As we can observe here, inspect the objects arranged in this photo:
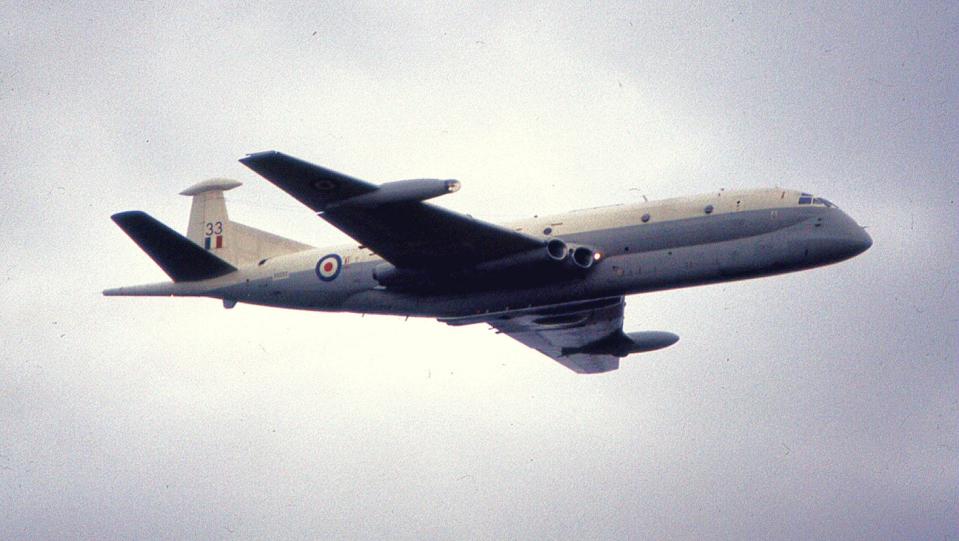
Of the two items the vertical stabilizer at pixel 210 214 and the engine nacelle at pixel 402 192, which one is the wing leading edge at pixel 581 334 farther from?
the vertical stabilizer at pixel 210 214

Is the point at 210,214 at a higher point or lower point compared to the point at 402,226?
→ higher

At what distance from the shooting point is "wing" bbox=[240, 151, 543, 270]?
3728 centimetres

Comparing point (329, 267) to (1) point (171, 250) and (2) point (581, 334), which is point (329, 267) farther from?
(2) point (581, 334)

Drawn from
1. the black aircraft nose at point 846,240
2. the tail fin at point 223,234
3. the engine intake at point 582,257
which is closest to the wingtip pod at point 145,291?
the tail fin at point 223,234

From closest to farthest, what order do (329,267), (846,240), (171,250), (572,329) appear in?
1. (846,240)
2. (329,267)
3. (171,250)
4. (572,329)

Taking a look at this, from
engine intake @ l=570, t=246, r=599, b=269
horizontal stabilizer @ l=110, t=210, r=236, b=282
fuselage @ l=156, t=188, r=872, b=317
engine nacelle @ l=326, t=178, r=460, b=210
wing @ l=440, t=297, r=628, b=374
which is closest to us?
engine nacelle @ l=326, t=178, r=460, b=210

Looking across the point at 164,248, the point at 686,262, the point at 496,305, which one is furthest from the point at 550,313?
the point at 164,248

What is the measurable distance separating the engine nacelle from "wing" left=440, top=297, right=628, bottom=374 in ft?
19.4

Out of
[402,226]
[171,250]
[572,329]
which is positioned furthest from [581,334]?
[171,250]

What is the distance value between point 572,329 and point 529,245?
844 centimetres

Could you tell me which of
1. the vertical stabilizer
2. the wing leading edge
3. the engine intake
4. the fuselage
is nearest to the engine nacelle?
the fuselage

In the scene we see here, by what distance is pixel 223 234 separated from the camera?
155 feet

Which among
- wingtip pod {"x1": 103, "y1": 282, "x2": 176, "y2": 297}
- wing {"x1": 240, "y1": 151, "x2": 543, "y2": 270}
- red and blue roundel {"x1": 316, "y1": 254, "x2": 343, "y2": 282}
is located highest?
wing {"x1": 240, "y1": 151, "x2": 543, "y2": 270}

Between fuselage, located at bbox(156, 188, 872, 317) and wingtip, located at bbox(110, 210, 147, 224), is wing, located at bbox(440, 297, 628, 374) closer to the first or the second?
fuselage, located at bbox(156, 188, 872, 317)
